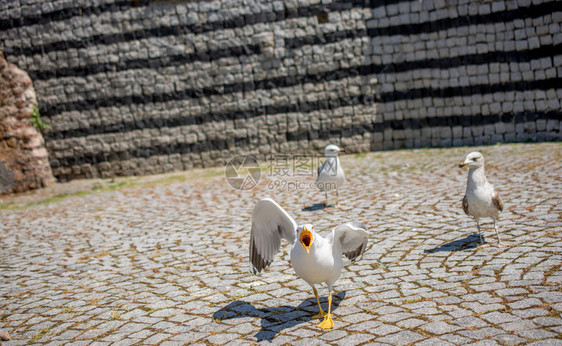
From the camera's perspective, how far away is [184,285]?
482 centimetres

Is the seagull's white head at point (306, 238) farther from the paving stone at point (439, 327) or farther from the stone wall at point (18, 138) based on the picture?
the stone wall at point (18, 138)

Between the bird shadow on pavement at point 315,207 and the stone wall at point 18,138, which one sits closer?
the bird shadow on pavement at point 315,207

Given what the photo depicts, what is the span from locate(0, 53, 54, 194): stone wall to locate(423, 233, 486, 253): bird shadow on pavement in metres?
10.3

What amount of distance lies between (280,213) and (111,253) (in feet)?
10.5

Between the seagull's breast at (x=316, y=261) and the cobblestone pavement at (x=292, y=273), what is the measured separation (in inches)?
16.7

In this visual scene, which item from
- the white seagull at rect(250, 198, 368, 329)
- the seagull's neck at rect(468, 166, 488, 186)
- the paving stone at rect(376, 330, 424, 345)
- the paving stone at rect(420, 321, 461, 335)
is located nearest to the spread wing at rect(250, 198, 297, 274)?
the white seagull at rect(250, 198, 368, 329)

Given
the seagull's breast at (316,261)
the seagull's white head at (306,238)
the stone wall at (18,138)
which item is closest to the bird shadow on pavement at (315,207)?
the seagull's breast at (316,261)

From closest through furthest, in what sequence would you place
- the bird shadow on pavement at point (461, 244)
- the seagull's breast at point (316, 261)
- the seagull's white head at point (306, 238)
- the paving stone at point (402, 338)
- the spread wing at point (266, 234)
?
the paving stone at point (402, 338)
the seagull's white head at point (306, 238)
the seagull's breast at point (316, 261)
the spread wing at point (266, 234)
the bird shadow on pavement at point (461, 244)

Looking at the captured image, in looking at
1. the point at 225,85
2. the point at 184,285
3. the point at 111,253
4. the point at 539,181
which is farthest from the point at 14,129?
the point at 539,181

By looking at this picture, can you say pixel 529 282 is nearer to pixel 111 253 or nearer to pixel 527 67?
pixel 111 253

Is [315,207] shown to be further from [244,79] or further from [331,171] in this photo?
[244,79]

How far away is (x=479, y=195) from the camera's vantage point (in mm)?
4695

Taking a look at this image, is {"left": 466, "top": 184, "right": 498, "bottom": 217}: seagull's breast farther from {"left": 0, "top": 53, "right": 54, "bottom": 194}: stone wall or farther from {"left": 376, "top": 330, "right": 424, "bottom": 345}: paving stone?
{"left": 0, "top": 53, "right": 54, "bottom": 194}: stone wall

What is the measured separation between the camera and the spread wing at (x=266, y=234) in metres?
4.04
